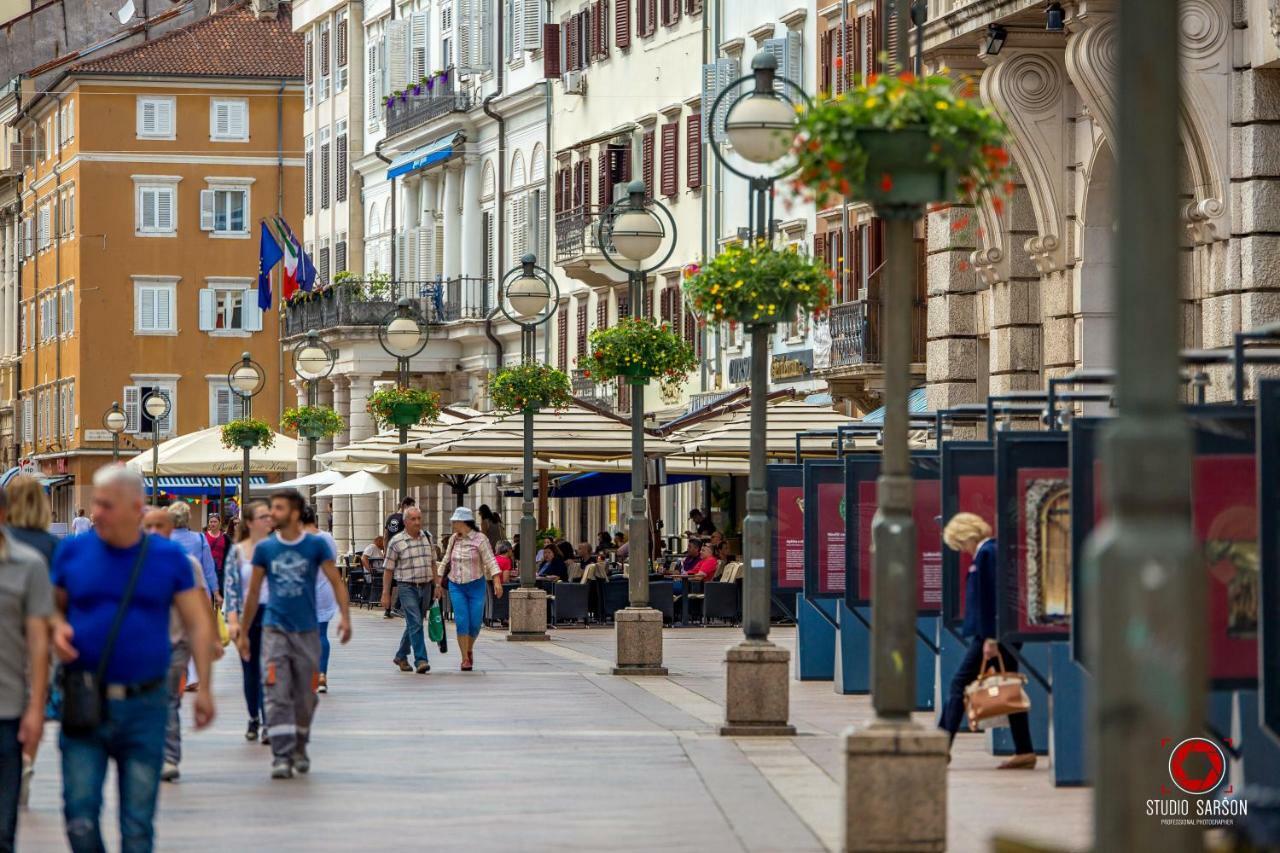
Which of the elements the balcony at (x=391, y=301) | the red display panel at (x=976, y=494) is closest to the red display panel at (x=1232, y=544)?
the red display panel at (x=976, y=494)

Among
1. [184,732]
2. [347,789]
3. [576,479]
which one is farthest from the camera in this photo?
[576,479]

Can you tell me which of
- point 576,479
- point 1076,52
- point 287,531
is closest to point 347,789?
point 287,531

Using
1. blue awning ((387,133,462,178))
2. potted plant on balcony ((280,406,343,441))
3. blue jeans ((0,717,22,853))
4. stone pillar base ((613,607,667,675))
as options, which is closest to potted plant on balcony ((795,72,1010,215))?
blue jeans ((0,717,22,853))

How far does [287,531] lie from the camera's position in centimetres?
1731

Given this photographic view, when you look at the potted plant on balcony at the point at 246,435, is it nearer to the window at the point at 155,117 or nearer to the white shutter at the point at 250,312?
the white shutter at the point at 250,312

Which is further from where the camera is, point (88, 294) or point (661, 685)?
point (88, 294)

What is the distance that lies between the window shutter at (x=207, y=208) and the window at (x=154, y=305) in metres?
2.20

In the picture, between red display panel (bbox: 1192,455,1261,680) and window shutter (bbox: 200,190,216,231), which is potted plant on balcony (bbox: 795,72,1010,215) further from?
window shutter (bbox: 200,190,216,231)

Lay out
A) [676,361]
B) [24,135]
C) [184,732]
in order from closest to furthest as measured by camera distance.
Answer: [184,732] → [676,361] → [24,135]

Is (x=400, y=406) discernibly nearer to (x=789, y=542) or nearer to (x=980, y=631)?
(x=789, y=542)

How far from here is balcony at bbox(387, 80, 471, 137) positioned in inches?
2689

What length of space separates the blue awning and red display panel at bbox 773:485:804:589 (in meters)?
42.9

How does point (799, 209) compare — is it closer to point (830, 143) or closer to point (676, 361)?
point (676, 361)

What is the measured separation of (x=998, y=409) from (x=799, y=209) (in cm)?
3127
